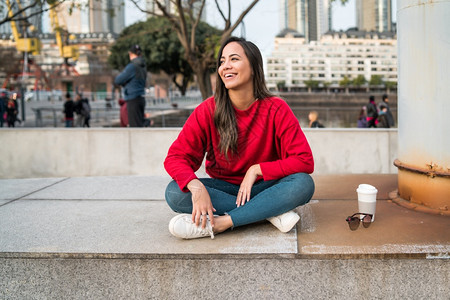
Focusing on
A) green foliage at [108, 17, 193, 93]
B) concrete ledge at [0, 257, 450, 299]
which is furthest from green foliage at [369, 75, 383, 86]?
concrete ledge at [0, 257, 450, 299]

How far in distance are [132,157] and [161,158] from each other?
1.36ft

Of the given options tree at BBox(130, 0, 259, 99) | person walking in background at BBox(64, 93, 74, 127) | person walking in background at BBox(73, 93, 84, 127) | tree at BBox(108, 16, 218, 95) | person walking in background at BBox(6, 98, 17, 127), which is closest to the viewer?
tree at BBox(130, 0, 259, 99)

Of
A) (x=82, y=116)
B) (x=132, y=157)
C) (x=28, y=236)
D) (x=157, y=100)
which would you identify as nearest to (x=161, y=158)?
(x=132, y=157)

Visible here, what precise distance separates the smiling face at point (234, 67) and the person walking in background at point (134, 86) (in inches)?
205

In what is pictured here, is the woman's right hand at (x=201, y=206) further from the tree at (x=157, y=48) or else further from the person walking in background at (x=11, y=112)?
the tree at (x=157, y=48)

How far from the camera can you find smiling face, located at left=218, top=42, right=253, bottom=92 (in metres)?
3.15

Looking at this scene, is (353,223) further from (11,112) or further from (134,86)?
(11,112)

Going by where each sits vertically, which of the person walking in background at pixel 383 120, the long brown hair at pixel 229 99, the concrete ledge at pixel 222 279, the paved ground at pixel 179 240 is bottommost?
the concrete ledge at pixel 222 279

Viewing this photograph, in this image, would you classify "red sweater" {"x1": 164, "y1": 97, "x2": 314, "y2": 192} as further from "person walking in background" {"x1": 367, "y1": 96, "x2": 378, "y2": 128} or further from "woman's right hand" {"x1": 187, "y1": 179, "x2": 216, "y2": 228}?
"person walking in background" {"x1": 367, "y1": 96, "x2": 378, "y2": 128}

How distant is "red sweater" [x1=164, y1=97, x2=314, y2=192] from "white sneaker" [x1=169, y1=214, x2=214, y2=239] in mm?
243

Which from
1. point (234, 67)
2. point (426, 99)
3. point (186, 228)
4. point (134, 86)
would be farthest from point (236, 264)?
point (134, 86)

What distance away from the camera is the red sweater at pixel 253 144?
3.11 metres

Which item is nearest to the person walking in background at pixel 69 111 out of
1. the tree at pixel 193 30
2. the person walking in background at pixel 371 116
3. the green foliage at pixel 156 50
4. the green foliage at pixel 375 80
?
the tree at pixel 193 30

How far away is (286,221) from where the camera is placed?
3025 millimetres
